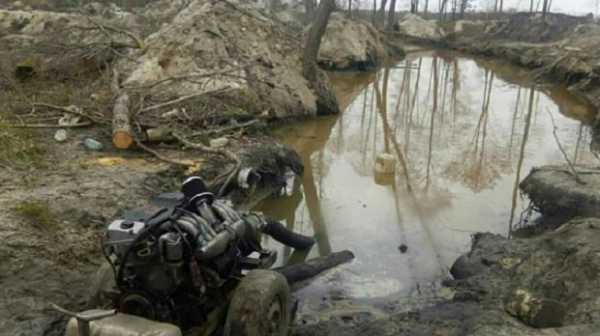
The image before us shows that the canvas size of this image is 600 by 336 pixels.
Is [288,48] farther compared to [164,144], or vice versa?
[288,48]

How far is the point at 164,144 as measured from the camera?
8.14 meters

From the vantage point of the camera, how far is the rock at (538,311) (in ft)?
13.7

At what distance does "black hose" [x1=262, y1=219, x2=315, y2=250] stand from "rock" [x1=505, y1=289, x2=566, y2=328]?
7.00 feet

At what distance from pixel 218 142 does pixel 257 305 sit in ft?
16.8

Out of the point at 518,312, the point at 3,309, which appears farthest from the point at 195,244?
the point at 518,312

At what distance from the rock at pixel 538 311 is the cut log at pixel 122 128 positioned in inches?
214

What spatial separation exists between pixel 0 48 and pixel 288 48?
6.84 m

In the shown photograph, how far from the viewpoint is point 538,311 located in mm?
4188

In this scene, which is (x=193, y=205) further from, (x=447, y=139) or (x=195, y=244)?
(x=447, y=139)

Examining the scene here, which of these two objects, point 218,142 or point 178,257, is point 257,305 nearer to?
point 178,257

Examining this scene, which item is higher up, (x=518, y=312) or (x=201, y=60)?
(x=201, y=60)

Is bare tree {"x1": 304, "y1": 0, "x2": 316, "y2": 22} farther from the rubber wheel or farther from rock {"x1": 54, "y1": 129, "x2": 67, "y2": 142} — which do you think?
the rubber wheel

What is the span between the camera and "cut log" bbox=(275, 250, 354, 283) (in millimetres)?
5520

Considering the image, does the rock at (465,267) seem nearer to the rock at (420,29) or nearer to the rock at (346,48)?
the rock at (346,48)
